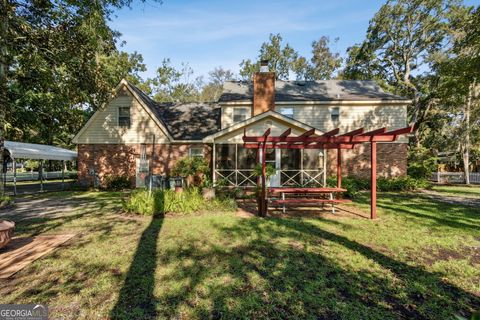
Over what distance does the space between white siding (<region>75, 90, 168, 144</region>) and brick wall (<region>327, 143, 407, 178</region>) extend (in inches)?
536

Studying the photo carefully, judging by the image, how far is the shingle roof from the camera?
17.3 m

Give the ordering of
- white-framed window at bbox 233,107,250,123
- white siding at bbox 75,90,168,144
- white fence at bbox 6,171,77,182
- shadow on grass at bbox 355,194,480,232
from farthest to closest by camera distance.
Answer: white fence at bbox 6,171,77,182 → white-framed window at bbox 233,107,250,123 → white siding at bbox 75,90,168,144 → shadow on grass at bbox 355,194,480,232

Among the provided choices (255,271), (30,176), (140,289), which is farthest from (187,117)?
(30,176)

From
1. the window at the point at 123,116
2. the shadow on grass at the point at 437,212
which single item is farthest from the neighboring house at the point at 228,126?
the shadow on grass at the point at 437,212

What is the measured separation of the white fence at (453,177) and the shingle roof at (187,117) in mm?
22282

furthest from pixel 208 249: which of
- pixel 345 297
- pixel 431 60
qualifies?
pixel 431 60

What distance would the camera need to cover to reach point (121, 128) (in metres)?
17.0

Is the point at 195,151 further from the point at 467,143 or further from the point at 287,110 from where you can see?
the point at 467,143

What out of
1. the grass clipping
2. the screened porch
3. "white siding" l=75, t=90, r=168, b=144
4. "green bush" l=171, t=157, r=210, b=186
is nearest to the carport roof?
"white siding" l=75, t=90, r=168, b=144

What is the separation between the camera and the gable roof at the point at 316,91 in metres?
17.4

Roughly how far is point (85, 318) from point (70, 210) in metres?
8.34

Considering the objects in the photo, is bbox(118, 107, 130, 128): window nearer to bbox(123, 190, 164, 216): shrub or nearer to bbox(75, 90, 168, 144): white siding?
bbox(75, 90, 168, 144): white siding

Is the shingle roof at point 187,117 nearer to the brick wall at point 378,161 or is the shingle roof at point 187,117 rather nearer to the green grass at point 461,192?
the brick wall at point 378,161

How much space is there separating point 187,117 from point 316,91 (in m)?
→ 11.0
